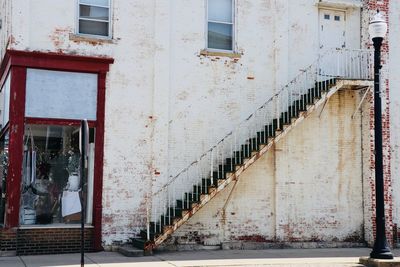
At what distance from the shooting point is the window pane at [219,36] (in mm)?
17031

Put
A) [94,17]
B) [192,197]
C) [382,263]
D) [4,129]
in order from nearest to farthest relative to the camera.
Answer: [382,263]
[192,197]
[94,17]
[4,129]

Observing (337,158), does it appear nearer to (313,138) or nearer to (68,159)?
(313,138)

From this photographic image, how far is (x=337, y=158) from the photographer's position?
17609 mm

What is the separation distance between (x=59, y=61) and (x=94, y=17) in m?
1.70

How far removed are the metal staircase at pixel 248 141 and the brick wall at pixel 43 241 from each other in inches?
60.9

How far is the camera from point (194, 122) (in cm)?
1644

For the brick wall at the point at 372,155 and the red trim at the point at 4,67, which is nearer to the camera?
the red trim at the point at 4,67

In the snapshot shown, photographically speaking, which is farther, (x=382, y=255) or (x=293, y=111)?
(x=293, y=111)

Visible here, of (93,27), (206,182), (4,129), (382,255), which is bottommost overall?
(382,255)

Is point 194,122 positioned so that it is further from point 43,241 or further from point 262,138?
point 43,241

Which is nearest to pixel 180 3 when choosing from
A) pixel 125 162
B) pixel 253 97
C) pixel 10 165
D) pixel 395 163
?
pixel 253 97

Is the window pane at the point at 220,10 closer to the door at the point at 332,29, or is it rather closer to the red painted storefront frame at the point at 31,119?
the door at the point at 332,29

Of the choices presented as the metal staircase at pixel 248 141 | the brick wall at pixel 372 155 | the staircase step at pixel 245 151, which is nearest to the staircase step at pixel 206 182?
the metal staircase at pixel 248 141

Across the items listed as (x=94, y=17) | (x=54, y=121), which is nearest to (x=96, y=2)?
(x=94, y=17)
